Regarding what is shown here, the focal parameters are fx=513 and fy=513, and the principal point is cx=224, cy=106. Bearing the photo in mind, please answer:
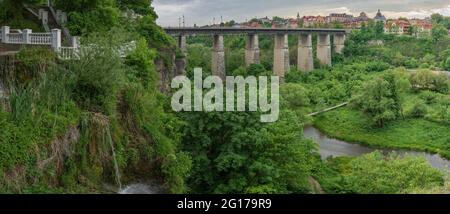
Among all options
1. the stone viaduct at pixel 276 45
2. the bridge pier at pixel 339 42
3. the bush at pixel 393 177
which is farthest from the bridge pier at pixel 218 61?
the bush at pixel 393 177

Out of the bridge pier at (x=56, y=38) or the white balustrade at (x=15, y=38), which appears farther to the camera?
the white balustrade at (x=15, y=38)

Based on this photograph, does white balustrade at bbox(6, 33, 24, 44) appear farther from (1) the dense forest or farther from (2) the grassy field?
(2) the grassy field

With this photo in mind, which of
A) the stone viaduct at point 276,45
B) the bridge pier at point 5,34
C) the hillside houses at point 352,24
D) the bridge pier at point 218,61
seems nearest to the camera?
the bridge pier at point 5,34

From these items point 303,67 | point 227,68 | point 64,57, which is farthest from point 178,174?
point 303,67

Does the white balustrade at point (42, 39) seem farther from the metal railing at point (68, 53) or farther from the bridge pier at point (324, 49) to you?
the bridge pier at point (324, 49)

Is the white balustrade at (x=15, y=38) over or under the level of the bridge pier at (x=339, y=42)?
under

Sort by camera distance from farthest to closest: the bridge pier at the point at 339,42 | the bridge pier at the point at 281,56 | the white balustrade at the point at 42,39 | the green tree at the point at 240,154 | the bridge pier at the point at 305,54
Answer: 1. the bridge pier at the point at 339,42
2. the bridge pier at the point at 305,54
3. the bridge pier at the point at 281,56
4. the green tree at the point at 240,154
5. the white balustrade at the point at 42,39

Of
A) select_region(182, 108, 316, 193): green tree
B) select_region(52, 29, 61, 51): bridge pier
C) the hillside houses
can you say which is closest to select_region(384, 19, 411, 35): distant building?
the hillside houses

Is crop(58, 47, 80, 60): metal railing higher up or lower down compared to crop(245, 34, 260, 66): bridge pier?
lower down

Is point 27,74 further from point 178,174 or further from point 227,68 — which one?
point 227,68
